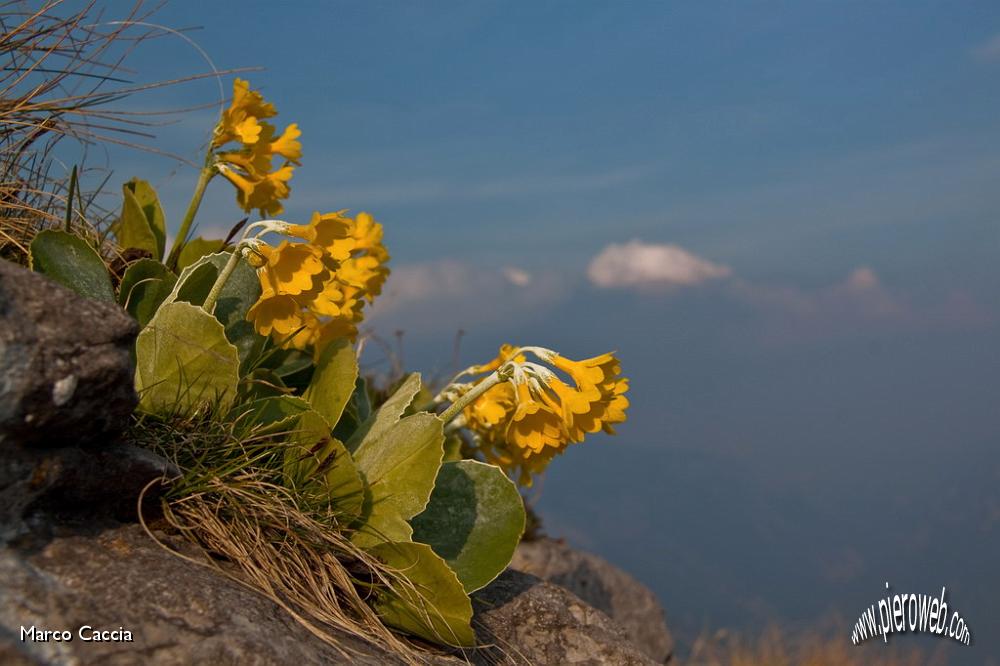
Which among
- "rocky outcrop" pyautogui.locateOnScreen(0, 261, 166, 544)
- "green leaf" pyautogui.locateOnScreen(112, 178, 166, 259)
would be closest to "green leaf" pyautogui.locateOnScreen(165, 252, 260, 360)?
"green leaf" pyautogui.locateOnScreen(112, 178, 166, 259)

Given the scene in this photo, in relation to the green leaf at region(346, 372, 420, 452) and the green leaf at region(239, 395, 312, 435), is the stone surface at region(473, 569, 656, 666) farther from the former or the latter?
the green leaf at region(239, 395, 312, 435)

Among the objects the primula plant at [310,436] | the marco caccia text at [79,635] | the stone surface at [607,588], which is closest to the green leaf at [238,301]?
the primula plant at [310,436]

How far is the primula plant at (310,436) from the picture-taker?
100 inches

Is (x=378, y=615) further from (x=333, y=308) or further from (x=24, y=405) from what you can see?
(x=24, y=405)

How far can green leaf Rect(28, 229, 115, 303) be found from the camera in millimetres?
2889

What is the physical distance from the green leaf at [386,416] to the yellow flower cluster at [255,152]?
0.96 meters

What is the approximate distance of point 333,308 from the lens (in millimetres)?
3006

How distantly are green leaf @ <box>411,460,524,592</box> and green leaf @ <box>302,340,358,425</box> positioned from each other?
0.45 meters

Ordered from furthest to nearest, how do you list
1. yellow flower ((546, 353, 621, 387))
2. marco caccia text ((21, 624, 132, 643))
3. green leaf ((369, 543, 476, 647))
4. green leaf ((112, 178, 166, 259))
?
green leaf ((112, 178, 166, 259))
yellow flower ((546, 353, 621, 387))
green leaf ((369, 543, 476, 647))
marco caccia text ((21, 624, 132, 643))

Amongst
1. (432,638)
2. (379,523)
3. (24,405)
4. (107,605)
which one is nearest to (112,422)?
(24,405)

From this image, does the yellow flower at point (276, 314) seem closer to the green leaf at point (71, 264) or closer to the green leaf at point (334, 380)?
the green leaf at point (334, 380)

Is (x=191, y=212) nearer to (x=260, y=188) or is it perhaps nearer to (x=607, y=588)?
(x=260, y=188)

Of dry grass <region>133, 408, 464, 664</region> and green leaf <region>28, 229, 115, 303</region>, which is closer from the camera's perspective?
dry grass <region>133, 408, 464, 664</region>

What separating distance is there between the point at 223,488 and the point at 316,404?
0.66 m
